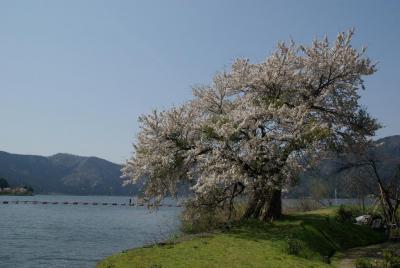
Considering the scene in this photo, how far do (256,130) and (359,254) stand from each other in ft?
34.7

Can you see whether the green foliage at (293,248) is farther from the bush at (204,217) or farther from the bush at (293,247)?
the bush at (204,217)

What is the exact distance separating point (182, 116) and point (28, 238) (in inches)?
1299

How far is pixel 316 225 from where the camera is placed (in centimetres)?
3347

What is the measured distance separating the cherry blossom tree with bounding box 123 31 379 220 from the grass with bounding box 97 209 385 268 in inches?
112

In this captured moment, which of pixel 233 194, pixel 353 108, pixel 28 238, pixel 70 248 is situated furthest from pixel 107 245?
pixel 353 108

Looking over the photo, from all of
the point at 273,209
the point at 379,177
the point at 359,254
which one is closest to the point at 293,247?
the point at 359,254

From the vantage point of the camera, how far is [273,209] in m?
33.8

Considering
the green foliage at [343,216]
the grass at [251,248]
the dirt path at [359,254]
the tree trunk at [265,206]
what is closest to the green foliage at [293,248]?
the grass at [251,248]

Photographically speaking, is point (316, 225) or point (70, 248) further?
point (70, 248)

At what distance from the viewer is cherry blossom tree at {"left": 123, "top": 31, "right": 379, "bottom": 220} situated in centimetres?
3064

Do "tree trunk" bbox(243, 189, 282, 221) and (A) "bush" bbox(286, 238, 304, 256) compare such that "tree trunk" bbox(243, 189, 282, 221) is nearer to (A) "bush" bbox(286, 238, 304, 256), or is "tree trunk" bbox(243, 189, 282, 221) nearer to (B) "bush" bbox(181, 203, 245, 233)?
Result: (B) "bush" bbox(181, 203, 245, 233)

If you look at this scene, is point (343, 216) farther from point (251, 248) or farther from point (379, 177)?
point (251, 248)

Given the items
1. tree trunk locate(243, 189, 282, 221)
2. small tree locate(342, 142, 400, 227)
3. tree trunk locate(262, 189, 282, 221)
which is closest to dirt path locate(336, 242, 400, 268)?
tree trunk locate(262, 189, 282, 221)

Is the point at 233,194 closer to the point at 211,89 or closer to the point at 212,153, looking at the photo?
the point at 212,153
